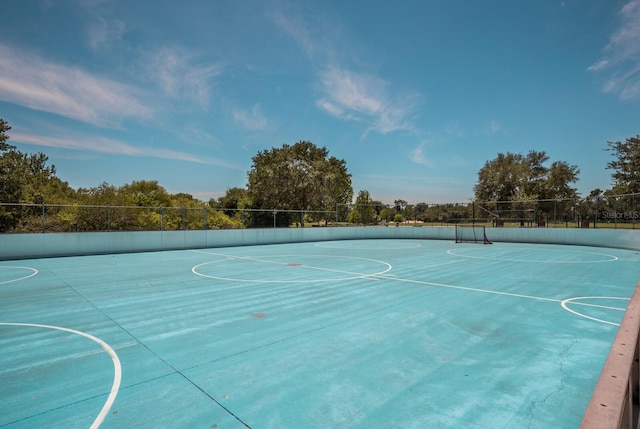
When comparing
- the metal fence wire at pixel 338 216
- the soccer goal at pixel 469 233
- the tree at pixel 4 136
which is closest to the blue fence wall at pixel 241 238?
the soccer goal at pixel 469 233

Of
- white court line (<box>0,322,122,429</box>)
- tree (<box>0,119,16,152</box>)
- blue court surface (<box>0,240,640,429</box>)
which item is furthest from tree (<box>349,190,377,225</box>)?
tree (<box>0,119,16,152</box>)

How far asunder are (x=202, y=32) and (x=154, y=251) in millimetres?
11154

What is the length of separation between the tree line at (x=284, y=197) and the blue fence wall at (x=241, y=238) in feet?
4.00

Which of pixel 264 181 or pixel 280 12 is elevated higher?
pixel 280 12

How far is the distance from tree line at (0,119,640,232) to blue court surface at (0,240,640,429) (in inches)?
410

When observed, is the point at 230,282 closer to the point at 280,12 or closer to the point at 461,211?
the point at 280,12

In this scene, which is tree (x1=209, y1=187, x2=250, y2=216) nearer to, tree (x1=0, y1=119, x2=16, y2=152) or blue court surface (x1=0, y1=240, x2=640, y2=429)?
tree (x1=0, y1=119, x2=16, y2=152)

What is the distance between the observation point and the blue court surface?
3035mm

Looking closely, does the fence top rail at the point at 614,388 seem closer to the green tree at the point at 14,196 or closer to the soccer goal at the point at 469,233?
the green tree at the point at 14,196

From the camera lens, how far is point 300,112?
3138 cm

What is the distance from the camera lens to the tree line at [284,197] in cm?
1806

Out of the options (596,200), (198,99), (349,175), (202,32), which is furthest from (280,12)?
(349,175)

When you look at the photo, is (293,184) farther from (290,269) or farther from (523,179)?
(523,179)

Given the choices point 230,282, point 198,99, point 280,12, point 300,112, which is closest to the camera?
point 230,282
